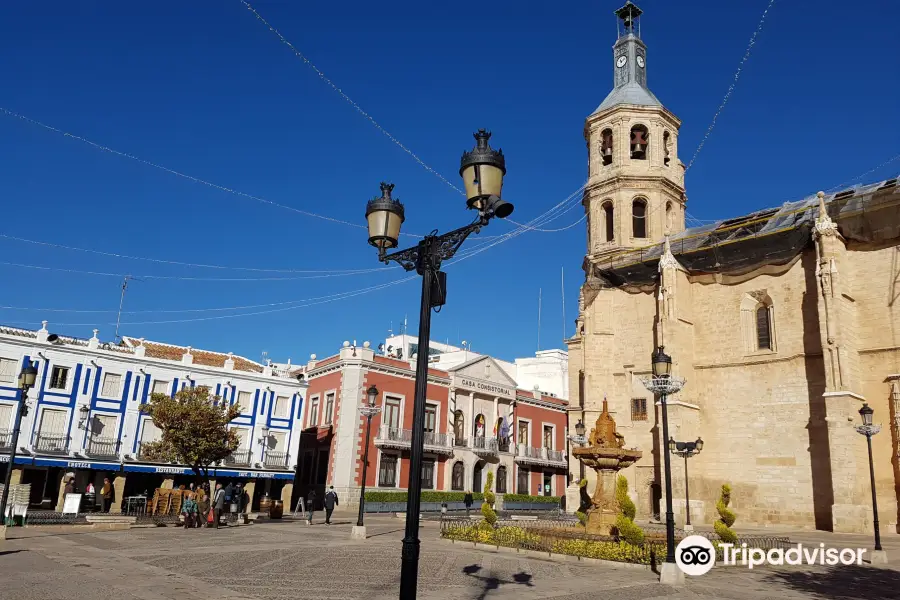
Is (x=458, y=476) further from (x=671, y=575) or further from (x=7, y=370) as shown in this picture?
(x=671, y=575)

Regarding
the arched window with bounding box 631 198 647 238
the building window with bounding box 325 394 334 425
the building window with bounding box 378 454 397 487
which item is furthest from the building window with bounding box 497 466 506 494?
the arched window with bounding box 631 198 647 238

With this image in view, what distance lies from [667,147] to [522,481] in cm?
2323

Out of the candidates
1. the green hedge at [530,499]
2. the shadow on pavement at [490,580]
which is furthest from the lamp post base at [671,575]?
the green hedge at [530,499]

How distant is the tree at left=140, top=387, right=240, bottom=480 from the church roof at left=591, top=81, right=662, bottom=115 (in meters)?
24.4

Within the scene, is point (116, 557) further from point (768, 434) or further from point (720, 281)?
point (720, 281)

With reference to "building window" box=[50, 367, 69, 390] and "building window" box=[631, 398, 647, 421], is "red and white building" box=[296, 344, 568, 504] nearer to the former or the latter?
"building window" box=[631, 398, 647, 421]

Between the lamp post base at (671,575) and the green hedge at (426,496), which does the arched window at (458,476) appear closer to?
the green hedge at (426,496)

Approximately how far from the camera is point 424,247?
6453mm

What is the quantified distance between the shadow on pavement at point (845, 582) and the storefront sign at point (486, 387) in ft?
94.1

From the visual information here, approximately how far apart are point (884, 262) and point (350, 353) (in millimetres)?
25261

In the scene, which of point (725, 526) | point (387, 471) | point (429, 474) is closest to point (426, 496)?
point (429, 474)

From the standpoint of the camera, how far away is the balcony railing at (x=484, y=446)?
4087 cm

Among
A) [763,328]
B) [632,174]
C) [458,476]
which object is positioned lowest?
[458,476]

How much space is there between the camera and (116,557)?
12438 mm
